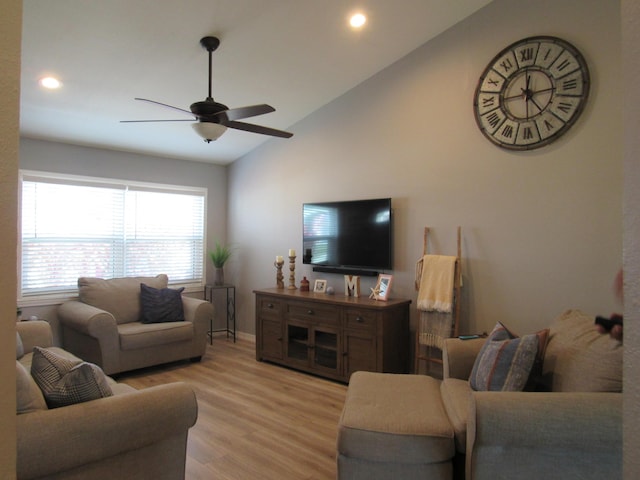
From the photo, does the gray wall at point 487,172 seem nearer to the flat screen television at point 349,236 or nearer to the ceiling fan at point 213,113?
the flat screen television at point 349,236

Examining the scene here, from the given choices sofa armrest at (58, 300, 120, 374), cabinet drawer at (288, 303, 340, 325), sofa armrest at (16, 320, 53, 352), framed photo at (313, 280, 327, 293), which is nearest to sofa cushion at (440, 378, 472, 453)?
cabinet drawer at (288, 303, 340, 325)

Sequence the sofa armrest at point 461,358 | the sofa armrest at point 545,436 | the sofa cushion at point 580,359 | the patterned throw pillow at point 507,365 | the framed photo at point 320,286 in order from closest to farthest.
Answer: the sofa armrest at point 545,436
the sofa cushion at point 580,359
the patterned throw pillow at point 507,365
the sofa armrest at point 461,358
the framed photo at point 320,286

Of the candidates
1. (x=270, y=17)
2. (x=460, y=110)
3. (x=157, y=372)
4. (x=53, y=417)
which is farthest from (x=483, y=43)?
(x=157, y=372)

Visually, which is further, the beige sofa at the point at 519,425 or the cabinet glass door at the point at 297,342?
the cabinet glass door at the point at 297,342

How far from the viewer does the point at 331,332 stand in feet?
12.5

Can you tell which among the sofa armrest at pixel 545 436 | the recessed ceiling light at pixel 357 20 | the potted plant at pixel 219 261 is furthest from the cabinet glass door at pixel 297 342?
the recessed ceiling light at pixel 357 20

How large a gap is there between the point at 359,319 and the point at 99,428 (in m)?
2.33

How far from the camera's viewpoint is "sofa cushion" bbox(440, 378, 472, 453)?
6.23 ft

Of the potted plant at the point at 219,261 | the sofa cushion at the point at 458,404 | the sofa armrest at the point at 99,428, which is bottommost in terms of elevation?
the sofa cushion at the point at 458,404

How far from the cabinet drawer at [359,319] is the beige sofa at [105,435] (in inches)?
75.1

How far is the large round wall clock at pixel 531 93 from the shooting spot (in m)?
2.80

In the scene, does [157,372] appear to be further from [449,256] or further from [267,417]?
[449,256]

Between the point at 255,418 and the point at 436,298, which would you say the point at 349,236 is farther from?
the point at 255,418

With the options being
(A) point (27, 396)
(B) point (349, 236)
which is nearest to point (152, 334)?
(B) point (349, 236)
